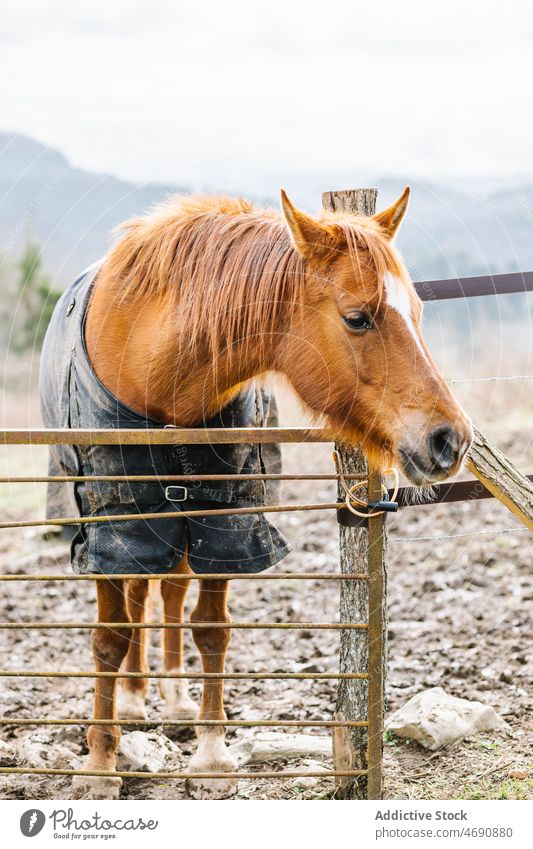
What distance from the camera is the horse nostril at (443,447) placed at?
2744 mm

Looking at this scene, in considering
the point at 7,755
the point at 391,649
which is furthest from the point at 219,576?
the point at 391,649

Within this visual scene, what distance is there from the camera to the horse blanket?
3328 mm

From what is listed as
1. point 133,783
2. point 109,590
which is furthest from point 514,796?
point 109,590

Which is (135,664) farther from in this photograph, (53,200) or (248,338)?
(53,200)

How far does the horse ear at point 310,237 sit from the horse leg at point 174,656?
6.67 ft

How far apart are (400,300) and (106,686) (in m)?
2.11

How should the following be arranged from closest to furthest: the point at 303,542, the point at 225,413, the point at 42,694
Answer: the point at 225,413 < the point at 42,694 < the point at 303,542

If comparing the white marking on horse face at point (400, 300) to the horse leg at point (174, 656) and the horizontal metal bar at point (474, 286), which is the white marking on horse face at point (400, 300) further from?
the horse leg at point (174, 656)

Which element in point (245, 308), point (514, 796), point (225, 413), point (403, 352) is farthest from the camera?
point (225, 413)

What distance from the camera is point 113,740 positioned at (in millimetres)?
3580

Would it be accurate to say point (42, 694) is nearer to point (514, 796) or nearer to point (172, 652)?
point (172, 652)

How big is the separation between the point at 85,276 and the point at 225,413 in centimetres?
131

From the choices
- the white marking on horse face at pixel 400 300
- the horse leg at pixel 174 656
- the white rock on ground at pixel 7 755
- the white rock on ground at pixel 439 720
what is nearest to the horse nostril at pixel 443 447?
the white marking on horse face at pixel 400 300

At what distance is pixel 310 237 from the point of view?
296cm
